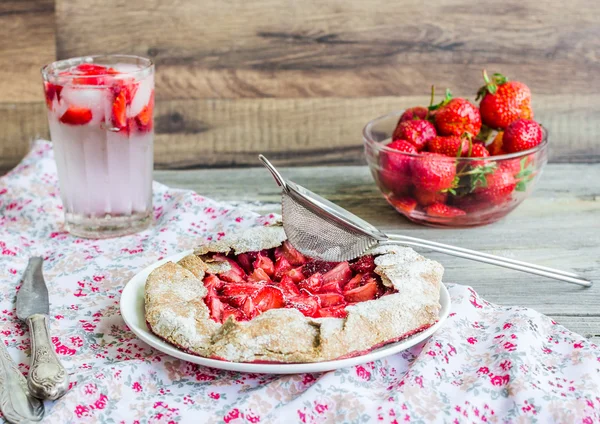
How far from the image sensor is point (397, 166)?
1.72 m

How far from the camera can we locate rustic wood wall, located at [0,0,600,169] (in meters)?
2.19

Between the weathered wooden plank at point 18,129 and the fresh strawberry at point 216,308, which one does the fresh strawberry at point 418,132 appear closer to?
the fresh strawberry at point 216,308

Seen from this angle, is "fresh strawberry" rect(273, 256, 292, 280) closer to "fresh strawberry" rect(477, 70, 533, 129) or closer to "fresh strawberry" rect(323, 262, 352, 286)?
"fresh strawberry" rect(323, 262, 352, 286)

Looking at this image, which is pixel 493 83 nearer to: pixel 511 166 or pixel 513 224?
pixel 511 166

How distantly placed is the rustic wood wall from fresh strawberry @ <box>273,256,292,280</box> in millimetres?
1049

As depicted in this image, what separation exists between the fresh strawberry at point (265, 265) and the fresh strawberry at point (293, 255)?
0.04 meters

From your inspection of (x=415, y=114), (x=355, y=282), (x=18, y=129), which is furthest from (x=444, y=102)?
(x=18, y=129)

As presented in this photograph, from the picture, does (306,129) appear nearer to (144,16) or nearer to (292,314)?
(144,16)

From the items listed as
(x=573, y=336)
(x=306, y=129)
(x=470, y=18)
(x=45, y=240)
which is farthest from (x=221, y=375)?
(x=470, y=18)

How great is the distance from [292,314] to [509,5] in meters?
1.48

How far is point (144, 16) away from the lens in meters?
2.18

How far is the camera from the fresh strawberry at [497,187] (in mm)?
1668

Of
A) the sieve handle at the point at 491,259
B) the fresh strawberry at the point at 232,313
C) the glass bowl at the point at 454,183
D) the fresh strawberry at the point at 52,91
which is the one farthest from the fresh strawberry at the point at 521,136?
the fresh strawberry at the point at 52,91

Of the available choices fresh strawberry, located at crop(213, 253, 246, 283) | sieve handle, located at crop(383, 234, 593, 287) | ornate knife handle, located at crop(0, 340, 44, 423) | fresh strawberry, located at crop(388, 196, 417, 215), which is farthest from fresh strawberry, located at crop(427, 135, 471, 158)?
ornate knife handle, located at crop(0, 340, 44, 423)
